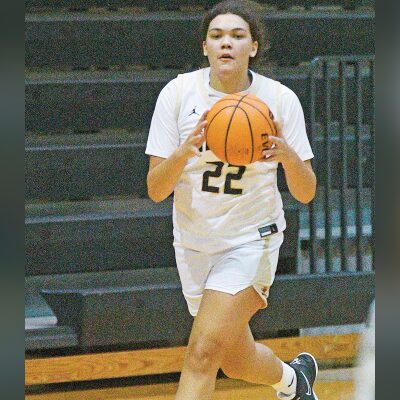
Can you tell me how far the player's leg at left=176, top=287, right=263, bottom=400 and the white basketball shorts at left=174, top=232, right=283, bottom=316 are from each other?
4cm

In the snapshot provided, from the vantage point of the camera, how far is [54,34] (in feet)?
17.1

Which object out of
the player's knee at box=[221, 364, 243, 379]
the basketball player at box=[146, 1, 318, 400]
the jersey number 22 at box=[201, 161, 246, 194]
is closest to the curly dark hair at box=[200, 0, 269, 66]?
the basketball player at box=[146, 1, 318, 400]

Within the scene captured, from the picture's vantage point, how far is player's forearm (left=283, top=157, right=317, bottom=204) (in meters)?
2.77

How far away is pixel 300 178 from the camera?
284 cm

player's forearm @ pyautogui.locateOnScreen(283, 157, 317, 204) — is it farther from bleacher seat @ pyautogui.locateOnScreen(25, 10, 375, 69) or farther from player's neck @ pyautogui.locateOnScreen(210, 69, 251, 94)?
bleacher seat @ pyautogui.locateOnScreen(25, 10, 375, 69)

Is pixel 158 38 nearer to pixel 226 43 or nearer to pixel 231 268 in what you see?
pixel 226 43

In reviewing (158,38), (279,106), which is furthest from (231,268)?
(158,38)

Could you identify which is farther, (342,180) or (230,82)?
(342,180)

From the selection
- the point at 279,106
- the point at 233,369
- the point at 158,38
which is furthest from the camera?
the point at 158,38

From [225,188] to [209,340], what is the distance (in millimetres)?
479

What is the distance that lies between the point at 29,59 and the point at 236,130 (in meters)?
2.73

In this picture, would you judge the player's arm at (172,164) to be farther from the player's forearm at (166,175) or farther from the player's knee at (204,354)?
the player's knee at (204,354)

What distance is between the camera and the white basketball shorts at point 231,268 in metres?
2.86
